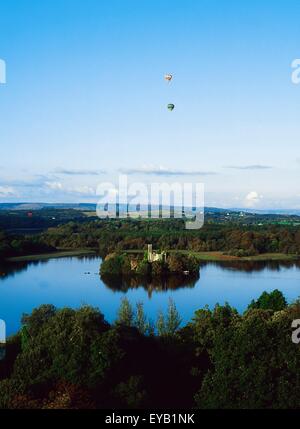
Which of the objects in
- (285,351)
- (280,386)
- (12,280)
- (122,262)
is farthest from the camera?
(122,262)

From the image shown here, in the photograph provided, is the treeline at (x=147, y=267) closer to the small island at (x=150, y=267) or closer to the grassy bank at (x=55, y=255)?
the small island at (x=150, y=267)

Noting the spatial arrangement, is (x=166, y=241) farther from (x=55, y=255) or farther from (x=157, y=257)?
(x=157, y=257)

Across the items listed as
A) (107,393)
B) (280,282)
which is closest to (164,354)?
(107,393)

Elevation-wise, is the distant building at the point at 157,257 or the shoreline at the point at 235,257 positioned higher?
the distant building at the point at 157,257

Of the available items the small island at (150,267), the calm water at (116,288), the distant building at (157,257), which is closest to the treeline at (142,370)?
the calm water at (116,288)

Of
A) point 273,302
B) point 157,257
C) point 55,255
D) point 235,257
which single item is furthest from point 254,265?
point 273,302
